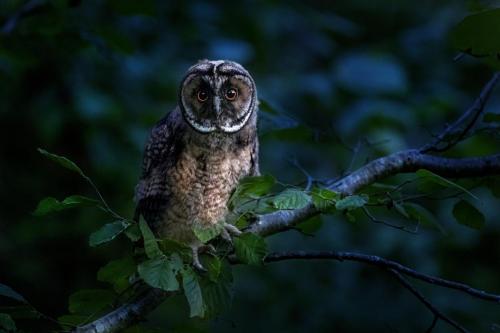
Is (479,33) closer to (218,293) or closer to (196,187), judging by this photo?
(218,293)

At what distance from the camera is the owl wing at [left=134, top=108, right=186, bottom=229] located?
2.80 meters

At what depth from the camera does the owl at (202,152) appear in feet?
8.89

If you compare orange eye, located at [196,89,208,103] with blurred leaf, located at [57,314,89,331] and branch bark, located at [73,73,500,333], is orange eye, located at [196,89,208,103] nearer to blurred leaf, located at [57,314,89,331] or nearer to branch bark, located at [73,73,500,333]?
branch bark, located at [73,73,500,333]

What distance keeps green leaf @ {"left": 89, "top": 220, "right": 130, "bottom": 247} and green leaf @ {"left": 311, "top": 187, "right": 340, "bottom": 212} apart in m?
0.52

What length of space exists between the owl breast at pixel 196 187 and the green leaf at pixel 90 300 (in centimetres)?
71

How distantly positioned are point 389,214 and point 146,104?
6.08 feet

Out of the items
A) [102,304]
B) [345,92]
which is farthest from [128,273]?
[345,92]

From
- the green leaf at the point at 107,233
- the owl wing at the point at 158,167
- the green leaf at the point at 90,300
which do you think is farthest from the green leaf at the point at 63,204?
the owl wing at the point at 158,167

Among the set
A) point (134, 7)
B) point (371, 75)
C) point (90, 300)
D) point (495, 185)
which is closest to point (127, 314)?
point (90, 300)

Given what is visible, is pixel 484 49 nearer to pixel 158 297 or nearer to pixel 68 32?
pixel 158 297

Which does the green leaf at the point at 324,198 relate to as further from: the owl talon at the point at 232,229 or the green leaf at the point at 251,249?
the owl talon at the point at 232,229

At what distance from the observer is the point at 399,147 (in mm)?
4445

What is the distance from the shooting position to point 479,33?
1.87 meters

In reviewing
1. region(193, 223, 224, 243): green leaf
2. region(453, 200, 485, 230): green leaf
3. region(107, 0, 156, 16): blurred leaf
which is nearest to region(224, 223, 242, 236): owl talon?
region(193, 223, 224, 243): green leaf
